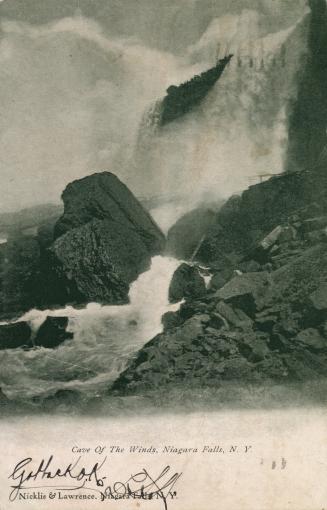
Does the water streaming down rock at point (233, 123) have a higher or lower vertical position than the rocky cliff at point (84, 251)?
higher

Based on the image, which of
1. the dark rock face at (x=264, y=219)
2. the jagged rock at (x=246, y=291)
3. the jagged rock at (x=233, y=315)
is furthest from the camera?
the dark rock face at (x=264, y=219)

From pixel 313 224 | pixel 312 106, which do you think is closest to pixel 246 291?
pixel 313 224

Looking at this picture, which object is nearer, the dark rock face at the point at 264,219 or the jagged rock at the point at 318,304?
the jagged rock at the point at 318,304

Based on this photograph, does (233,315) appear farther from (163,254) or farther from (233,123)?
(233,123)

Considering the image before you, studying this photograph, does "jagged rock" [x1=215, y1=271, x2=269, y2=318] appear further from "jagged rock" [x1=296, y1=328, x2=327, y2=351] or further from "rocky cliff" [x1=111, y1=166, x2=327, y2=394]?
"jagged rock" [x1=296, y1=328, x2=327, y2=351]

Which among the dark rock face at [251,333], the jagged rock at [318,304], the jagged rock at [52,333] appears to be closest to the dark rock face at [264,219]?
the dark rock face at [251,333]

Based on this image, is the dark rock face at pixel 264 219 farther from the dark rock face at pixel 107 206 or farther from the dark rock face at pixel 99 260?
A: the dark rock face at pixel 99 260
